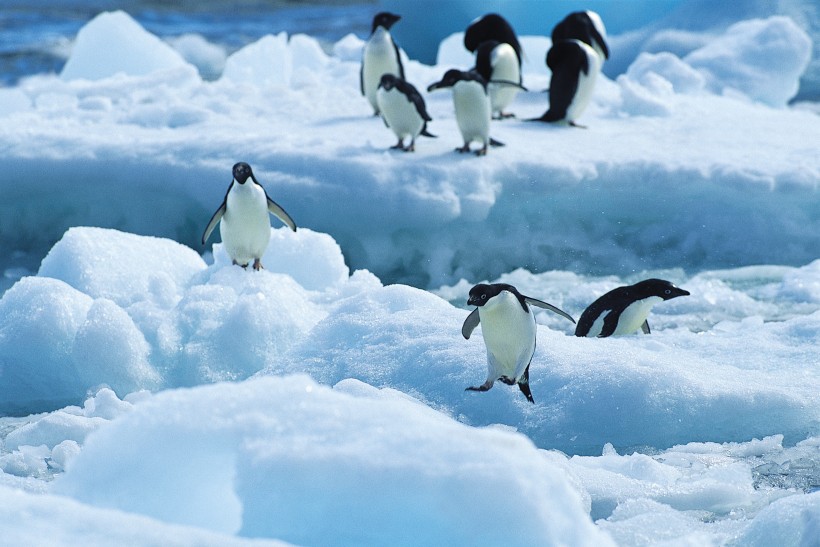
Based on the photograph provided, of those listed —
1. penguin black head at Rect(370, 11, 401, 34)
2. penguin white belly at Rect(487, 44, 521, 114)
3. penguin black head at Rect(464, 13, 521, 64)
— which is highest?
penguin black head at Rect(370, 11, 401, 34)

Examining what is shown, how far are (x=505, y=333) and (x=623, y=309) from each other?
102cm

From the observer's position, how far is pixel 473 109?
20.2 feet

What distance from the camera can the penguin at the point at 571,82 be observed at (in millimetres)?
7195

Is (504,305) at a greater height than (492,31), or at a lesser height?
lesser

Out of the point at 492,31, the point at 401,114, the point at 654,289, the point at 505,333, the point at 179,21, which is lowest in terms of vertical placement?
the point at 179,21

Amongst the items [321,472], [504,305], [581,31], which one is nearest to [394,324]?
[504,305]

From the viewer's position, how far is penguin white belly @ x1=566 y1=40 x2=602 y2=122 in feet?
23.7

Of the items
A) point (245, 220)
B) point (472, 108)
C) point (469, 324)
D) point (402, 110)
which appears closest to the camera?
point (469, 324)

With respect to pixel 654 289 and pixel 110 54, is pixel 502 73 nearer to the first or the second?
pixel 654 289

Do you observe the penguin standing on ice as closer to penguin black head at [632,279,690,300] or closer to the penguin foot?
penguin black head at [632,279,690,300]

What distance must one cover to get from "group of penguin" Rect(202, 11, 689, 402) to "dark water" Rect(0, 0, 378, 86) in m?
11.7

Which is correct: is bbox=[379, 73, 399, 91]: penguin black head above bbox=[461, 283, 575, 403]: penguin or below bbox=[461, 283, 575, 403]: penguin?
above

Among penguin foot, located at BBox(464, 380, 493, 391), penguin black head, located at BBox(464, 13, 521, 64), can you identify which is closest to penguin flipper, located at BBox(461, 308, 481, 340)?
penguin foot, located at BBox(464, 380, 493, 391)

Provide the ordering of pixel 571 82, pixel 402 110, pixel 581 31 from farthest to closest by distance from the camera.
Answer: pixel 581 31 < pixel 571 82 < pixel 402 110
